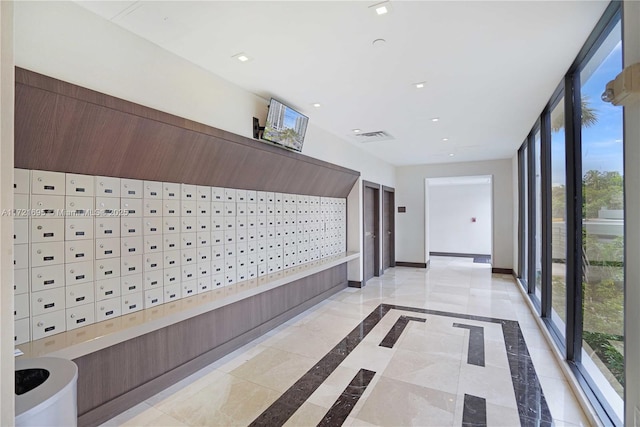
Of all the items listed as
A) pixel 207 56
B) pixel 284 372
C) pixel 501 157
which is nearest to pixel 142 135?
pixel 207 56

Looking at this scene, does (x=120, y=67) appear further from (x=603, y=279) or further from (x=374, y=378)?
(x=603, y=279)

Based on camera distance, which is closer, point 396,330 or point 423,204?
point 396,330

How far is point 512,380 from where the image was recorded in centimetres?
276

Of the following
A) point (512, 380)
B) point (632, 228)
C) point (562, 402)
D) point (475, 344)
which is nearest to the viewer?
point (632, 228)

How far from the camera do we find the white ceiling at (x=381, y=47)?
2008 mm

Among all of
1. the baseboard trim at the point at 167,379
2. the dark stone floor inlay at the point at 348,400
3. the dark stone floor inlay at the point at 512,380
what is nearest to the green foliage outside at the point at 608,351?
the dark stone floor inlay at the point at 512,380

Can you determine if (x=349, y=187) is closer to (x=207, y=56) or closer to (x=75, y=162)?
(x=207, y=56)

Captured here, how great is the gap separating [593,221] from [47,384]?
3.60 metres

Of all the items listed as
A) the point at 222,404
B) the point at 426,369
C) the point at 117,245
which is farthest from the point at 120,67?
the point at 426,369

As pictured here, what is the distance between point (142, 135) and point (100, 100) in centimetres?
38

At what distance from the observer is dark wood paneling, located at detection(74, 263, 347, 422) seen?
220 centimetres

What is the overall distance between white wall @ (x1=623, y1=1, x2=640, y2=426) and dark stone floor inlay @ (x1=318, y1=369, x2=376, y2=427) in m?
1.67

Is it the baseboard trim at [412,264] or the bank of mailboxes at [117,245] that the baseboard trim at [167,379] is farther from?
the baseboard trim at [412,264]

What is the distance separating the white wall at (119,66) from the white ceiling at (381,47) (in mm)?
99
